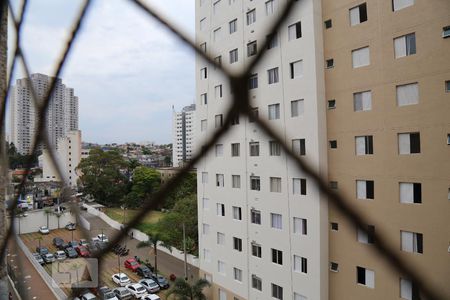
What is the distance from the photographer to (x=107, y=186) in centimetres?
1434

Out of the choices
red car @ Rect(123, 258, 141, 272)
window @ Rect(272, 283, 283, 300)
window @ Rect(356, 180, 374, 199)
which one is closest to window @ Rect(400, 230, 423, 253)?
window @ Rect(356, 180, 374, 199)

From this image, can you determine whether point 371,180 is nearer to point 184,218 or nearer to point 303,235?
point 303,235

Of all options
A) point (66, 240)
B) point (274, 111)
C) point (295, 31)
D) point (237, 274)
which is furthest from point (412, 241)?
point (66, 240)

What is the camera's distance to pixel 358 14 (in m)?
4.95

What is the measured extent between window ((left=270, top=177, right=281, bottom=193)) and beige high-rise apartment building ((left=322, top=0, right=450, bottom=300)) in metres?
0.90

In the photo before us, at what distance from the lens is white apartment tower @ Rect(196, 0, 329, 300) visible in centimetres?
533

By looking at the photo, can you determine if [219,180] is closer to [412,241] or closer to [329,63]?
[329,63]

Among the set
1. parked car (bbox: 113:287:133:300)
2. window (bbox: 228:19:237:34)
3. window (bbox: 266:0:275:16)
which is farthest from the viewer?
parked car (bbox: 113:287:133:300)

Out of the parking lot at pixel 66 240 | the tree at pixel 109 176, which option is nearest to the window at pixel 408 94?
the parking lot at pixel 66 240

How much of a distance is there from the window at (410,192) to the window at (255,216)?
2478mm

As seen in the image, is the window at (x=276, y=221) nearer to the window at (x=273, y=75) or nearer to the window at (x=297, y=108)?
the window at (x=297, y=108)

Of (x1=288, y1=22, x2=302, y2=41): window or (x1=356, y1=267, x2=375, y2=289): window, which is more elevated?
(x1=288, y1=22, x2=302, y2=41): window

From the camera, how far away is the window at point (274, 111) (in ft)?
19.0

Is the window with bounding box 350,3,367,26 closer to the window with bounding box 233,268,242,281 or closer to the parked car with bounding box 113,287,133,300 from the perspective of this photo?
the window with bounding box 233,268,242,281
